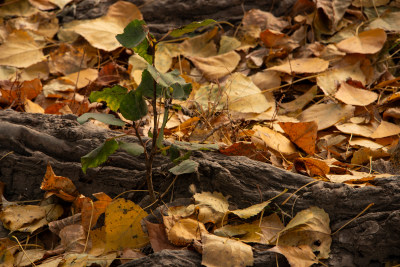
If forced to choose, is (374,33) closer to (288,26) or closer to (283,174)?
(288,26)

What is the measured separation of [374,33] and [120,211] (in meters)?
1.35

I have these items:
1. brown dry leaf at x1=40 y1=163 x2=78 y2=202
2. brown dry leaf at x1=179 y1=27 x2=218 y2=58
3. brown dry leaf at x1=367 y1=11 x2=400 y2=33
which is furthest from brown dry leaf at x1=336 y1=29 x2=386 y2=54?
brown dry leaf at x1=40 y1=163 x2=78 y2=202

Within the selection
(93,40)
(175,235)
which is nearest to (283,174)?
(175,235)

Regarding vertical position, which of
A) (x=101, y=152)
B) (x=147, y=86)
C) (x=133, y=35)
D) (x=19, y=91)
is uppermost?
(x=133, y=35)

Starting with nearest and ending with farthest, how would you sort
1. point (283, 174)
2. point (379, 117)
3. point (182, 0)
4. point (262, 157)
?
point (283, 174)
point (262, 157)
point (379, 117)
point (182, 0)

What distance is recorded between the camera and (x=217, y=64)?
2047 millimetres

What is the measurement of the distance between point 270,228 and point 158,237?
0.27 m

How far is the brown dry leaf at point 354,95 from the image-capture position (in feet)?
5.60

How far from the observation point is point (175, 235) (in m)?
1.08

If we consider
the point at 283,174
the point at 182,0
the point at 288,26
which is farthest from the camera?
the point at 182,0

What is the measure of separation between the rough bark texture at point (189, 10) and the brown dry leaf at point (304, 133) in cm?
95

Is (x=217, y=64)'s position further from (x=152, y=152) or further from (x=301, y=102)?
(x=152, y=152)

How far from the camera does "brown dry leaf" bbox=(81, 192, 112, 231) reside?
1279 millimetres

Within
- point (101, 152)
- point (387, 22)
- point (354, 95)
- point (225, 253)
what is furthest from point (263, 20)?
point (225, 253)
